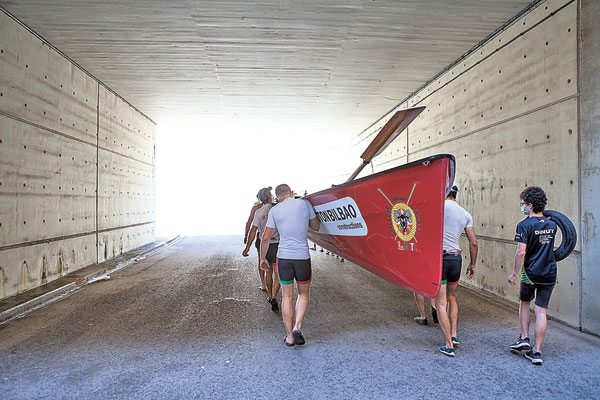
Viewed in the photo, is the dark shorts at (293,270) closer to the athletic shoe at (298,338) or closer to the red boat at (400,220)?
the athletic shoe at (298,338)

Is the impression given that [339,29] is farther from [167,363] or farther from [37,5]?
[167,363]

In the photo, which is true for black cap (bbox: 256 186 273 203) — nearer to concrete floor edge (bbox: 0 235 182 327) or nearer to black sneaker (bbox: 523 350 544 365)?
concrete floor edge (bbox: 0 235 182 327)

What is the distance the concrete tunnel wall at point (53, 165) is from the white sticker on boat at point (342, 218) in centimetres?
459

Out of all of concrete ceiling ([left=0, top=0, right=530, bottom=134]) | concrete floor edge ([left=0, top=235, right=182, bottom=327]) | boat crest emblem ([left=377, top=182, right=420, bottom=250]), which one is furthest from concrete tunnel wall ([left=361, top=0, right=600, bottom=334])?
concrete floor edge ([left=0, top=235, right=182, bottom=327])

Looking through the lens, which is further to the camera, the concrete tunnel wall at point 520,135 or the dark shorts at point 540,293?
the concrete tunnel wall at point 520,135

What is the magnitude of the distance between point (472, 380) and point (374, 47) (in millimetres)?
5843

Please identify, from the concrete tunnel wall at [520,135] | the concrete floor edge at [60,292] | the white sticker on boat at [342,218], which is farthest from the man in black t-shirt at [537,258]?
the concrete floor edge at [60,292]

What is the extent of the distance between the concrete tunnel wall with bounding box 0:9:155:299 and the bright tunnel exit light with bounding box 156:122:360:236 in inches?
202

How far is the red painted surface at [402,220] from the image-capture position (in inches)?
131

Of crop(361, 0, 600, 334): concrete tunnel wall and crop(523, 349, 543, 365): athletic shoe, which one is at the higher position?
crop(361, 0, 600, 334): concrete tunnel wall

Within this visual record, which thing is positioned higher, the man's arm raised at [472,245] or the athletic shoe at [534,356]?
the man's arm raised at [472,245]

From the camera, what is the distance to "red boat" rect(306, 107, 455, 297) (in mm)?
3342

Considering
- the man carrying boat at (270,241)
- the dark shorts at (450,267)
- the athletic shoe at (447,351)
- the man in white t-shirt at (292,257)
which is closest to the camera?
the athletic shoe at (447,351)

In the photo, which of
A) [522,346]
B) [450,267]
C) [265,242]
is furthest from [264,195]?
[522,346]
